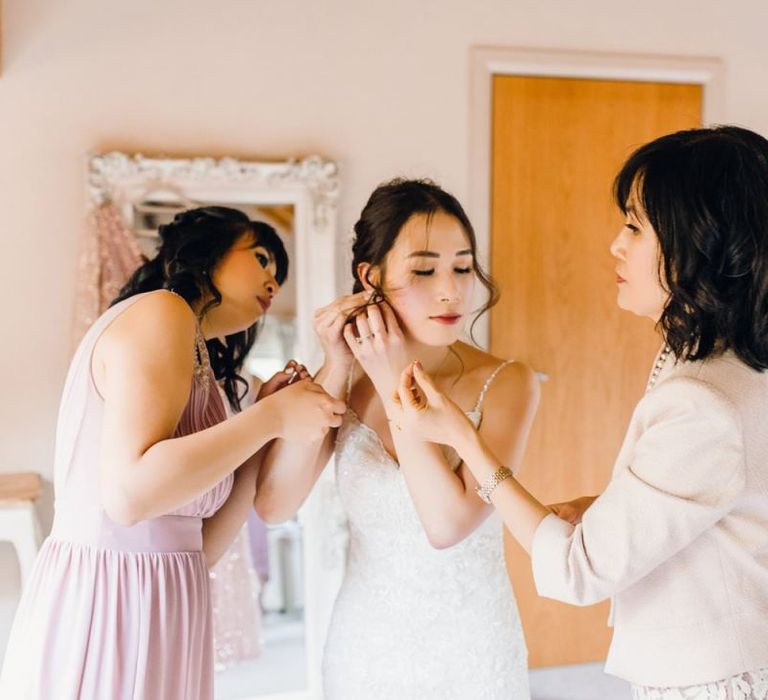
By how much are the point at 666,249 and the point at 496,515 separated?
27.1 inches

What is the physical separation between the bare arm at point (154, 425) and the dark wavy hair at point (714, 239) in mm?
619

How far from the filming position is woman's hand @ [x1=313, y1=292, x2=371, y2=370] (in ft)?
4.76

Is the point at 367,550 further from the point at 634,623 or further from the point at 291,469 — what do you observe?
the point at 634,623

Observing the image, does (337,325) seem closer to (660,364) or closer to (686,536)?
(660,364)

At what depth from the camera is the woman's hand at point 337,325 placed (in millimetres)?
1450

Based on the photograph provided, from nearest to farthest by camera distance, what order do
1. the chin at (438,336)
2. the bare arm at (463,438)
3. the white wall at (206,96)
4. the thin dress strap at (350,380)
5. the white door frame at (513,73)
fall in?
the bare arm at (463,438)
the chin at (438,336)
the thin dress strap at (350,380)
the white wall at (206,96)
the white door frame at (513,73)

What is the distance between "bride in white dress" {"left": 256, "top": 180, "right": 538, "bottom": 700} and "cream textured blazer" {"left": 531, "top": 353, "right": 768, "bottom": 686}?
0.39m

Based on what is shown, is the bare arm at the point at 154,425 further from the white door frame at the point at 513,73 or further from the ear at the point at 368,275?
the white door frame at the point at 513,73

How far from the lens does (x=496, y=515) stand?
1.56 meters

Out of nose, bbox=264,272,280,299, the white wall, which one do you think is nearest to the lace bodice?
nose, bbox=264,272,280,299

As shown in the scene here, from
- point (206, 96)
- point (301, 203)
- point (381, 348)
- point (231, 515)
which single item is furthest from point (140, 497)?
point (206, 96)

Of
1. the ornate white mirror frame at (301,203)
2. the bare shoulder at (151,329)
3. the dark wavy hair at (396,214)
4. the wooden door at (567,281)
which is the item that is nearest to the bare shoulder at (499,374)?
the dark wavy hair at (396,214)

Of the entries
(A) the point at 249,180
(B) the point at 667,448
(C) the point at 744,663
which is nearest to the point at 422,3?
(A) the point at 249,180

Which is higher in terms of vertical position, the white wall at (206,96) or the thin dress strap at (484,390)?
the white wall at (206,96)
